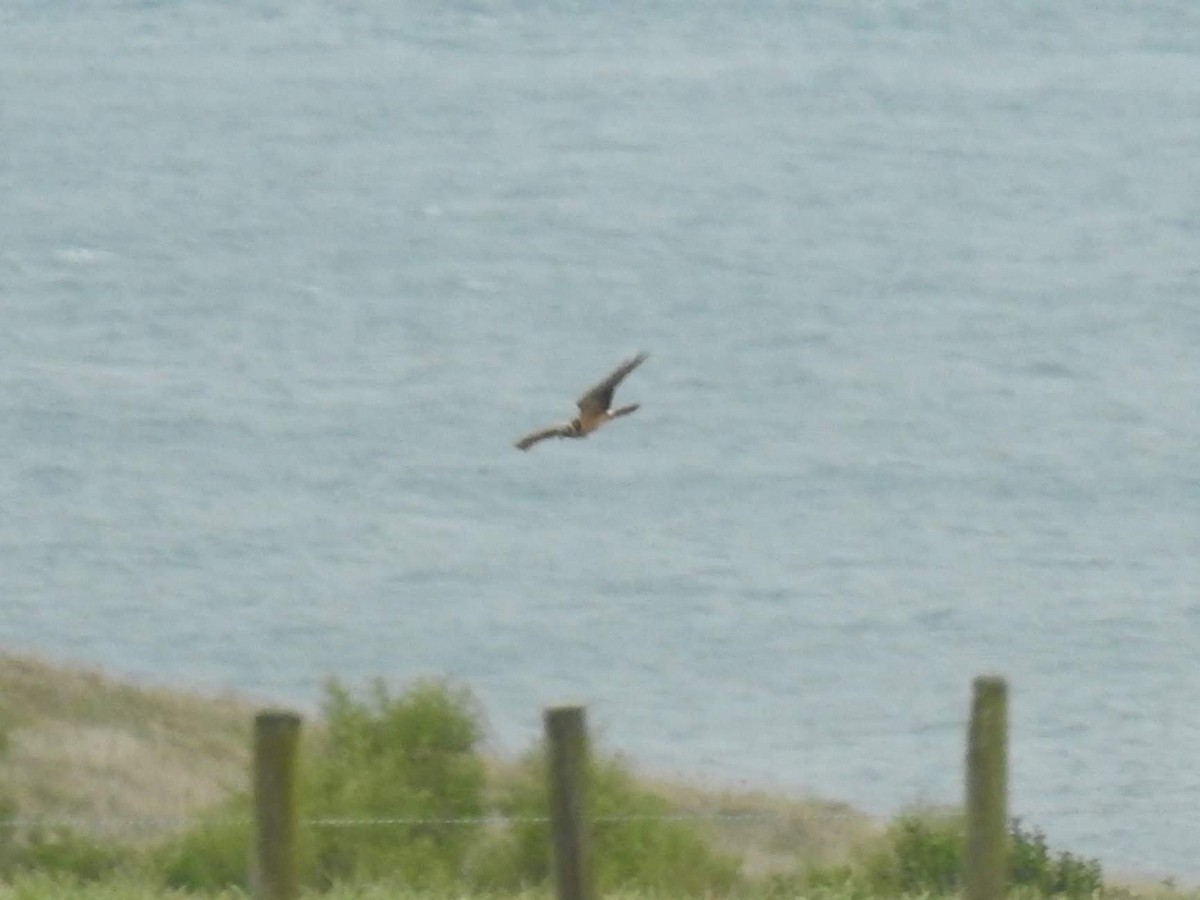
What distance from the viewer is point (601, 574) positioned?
50.4 meters

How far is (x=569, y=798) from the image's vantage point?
232 inches

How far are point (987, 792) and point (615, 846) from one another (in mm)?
10091

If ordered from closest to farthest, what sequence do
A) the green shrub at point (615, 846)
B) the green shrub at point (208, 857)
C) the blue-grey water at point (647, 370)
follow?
the green shrub at point (208, 857) < the green shrub at point (615, 846) < the blue-grey water at point (647, 370)

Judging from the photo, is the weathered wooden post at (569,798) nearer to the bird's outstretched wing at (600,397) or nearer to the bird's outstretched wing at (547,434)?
the bird's outstretched wing at (547,434)

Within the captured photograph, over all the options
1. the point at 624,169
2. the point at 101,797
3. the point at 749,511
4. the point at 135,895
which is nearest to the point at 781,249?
the point at 624,169

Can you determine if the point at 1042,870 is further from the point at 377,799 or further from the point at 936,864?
the point at 377,799

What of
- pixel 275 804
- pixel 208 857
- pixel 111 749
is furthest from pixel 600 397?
pixel 111 749

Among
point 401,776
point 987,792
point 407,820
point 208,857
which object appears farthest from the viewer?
point 401,776

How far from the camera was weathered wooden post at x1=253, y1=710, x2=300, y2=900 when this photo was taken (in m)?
6.03

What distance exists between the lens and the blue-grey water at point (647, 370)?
45.9m

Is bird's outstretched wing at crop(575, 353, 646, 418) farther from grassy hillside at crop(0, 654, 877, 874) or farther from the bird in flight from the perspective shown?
grassy hillside at crop(0, 654, 877, 874)

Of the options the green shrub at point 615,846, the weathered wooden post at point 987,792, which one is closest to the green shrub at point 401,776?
the green shrub at point 615,846

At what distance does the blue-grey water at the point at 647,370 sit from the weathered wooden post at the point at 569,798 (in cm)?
2826

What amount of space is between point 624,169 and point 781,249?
6605 mm
